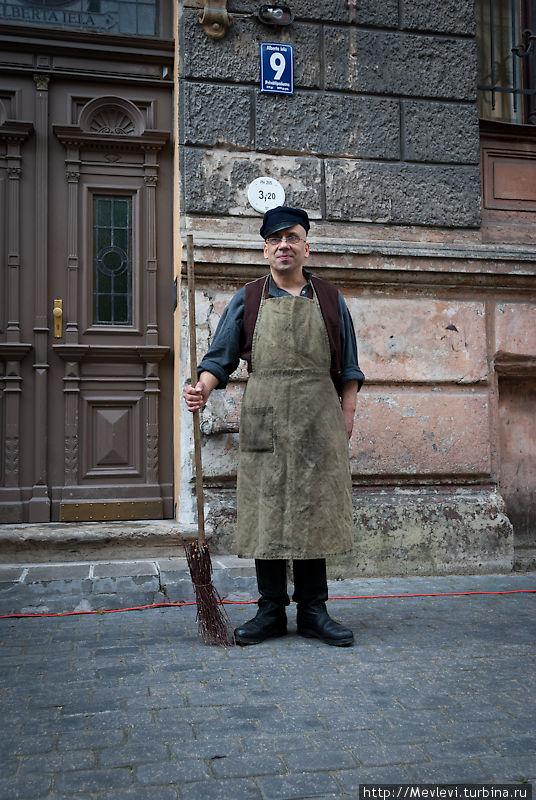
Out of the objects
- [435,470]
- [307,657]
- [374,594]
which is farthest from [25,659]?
[435,470]

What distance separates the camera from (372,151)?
4758mm

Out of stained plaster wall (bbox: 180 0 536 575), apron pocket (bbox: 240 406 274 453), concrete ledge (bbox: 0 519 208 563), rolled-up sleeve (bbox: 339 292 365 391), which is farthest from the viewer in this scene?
stained plaster wall (bbox: 180 0 536 575)

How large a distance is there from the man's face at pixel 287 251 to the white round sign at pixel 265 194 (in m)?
1.35

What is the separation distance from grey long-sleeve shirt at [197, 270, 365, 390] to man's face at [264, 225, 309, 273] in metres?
0.12

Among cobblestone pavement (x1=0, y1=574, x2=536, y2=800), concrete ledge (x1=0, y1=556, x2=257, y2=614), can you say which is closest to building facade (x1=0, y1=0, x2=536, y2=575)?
concrete ledge (x1=0, y1=556, x2=257, y2=614)

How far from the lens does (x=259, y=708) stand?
2355 mm

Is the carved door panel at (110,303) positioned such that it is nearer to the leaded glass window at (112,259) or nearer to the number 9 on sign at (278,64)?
the leaded glass window at (112,259)

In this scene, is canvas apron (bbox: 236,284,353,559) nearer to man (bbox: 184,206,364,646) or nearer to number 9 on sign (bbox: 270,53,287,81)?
man (bbox: 184,206,364,646)

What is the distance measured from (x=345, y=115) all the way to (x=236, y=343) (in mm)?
2138

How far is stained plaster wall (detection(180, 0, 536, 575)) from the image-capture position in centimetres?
448

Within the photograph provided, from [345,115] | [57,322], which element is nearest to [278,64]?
[345,115]

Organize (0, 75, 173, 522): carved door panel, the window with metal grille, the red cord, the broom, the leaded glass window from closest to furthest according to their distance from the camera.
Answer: the broom < the red cord < (0, 75, 173, 522): carved door panel < the leaded glass window < the window with metal grille

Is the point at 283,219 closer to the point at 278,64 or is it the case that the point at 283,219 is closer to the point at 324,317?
the point at 324,317

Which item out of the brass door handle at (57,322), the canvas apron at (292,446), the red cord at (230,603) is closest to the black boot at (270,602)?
the canvas apron at (292,446)
